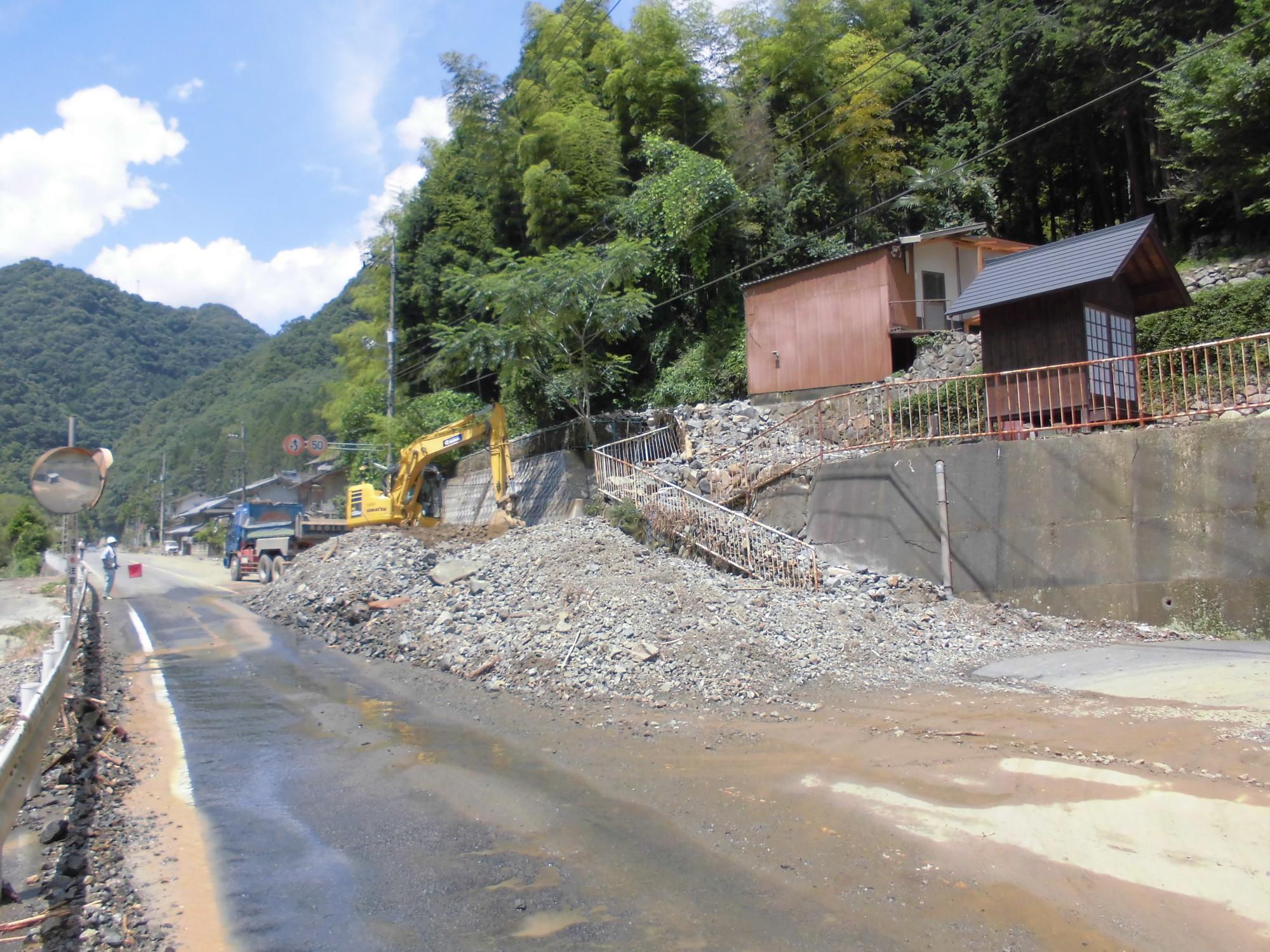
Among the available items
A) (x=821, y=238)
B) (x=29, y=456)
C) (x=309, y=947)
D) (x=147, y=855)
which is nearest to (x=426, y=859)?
A: (x=309, y=947)

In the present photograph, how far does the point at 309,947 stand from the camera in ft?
14.7

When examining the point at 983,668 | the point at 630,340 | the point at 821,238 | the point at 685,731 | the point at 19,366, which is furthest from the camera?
the point at 19,366

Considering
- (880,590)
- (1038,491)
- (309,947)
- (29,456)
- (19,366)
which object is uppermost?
(19,366)

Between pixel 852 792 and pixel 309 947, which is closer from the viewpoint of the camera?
pixel 309 947

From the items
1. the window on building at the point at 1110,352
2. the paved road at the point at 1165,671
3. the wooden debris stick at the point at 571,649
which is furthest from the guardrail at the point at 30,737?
the window on building at the point at 1110,352

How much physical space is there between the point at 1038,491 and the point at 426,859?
32.0 ft

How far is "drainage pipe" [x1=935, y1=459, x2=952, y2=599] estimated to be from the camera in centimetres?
1288

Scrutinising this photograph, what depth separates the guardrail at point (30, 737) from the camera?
512cm

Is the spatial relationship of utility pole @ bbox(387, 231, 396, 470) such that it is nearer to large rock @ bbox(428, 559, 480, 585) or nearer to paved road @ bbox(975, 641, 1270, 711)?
large rock @ bbox(428, 559, 480, 585)

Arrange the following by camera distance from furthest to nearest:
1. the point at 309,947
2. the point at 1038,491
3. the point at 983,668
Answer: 1. the point at 1038,491
2. the point at 983,668
3. the point at 309,947

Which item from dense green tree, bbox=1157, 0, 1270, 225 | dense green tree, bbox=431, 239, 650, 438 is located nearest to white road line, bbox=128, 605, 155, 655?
dense green tree, bbox=431, 239, 650, 438

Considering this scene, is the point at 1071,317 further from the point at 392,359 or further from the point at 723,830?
the point at 392,359

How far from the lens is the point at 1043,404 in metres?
13.8

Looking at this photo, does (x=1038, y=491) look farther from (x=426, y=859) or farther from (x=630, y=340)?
(x=630, y=340)
